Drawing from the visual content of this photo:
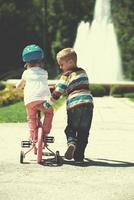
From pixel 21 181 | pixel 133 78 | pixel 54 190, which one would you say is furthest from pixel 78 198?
pixel 133 78

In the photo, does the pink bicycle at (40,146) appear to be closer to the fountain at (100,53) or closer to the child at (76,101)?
the child at (76,101)

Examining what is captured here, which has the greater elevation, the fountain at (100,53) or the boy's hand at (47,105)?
the fountain at (100,53)

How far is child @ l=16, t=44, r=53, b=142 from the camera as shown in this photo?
834 centimetres

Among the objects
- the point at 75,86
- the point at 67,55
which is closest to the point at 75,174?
the point at 75,86

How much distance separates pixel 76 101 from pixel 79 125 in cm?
31

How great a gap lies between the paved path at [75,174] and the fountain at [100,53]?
30.4 m

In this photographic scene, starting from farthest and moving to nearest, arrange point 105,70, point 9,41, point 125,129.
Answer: point 9,41 < point 105,70 < point 125,129

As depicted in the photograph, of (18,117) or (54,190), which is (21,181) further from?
(18,117)

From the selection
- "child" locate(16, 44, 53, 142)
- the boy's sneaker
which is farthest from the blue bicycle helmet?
the boy's sneaker

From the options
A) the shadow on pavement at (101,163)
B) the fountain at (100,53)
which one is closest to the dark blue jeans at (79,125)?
the shadow on pavement at (101,163)

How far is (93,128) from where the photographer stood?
1311 cm

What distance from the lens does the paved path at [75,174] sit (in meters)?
6.27

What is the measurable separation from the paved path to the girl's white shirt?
839 millimetres

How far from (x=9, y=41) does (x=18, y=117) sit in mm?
48248
